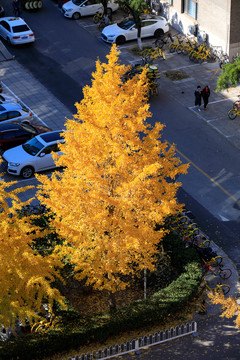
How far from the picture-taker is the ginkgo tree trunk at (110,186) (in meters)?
22.0

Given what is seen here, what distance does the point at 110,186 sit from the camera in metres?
22.8

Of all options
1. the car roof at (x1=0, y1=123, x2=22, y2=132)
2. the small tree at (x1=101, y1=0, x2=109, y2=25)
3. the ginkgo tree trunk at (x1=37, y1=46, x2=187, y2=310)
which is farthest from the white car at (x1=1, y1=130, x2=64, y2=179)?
the small tree at (x1=101, y1=0, x2=109, y2=25)

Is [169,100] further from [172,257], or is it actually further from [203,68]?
[172,257]

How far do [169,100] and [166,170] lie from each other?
55.9 ft

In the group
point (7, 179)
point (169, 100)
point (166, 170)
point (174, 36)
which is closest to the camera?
point (166, 170)

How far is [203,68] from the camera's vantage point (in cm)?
4338

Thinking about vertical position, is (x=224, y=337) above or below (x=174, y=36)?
below

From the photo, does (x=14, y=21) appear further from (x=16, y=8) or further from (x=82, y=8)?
(x=82, y=8)

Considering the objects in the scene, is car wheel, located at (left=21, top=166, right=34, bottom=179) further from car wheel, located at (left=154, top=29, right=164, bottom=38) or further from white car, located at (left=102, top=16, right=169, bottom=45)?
car wheel, located at (left=154, top=29, right=164, bottom=38)

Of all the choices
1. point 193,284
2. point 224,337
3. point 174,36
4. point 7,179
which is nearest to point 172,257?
point 193,284

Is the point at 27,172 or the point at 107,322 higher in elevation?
the point at 27,172

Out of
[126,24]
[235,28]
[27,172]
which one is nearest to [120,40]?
[126,24]

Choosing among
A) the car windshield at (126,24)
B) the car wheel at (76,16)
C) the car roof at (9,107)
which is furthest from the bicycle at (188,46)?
the car roof at (9,107)

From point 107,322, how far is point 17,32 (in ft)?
92.3
